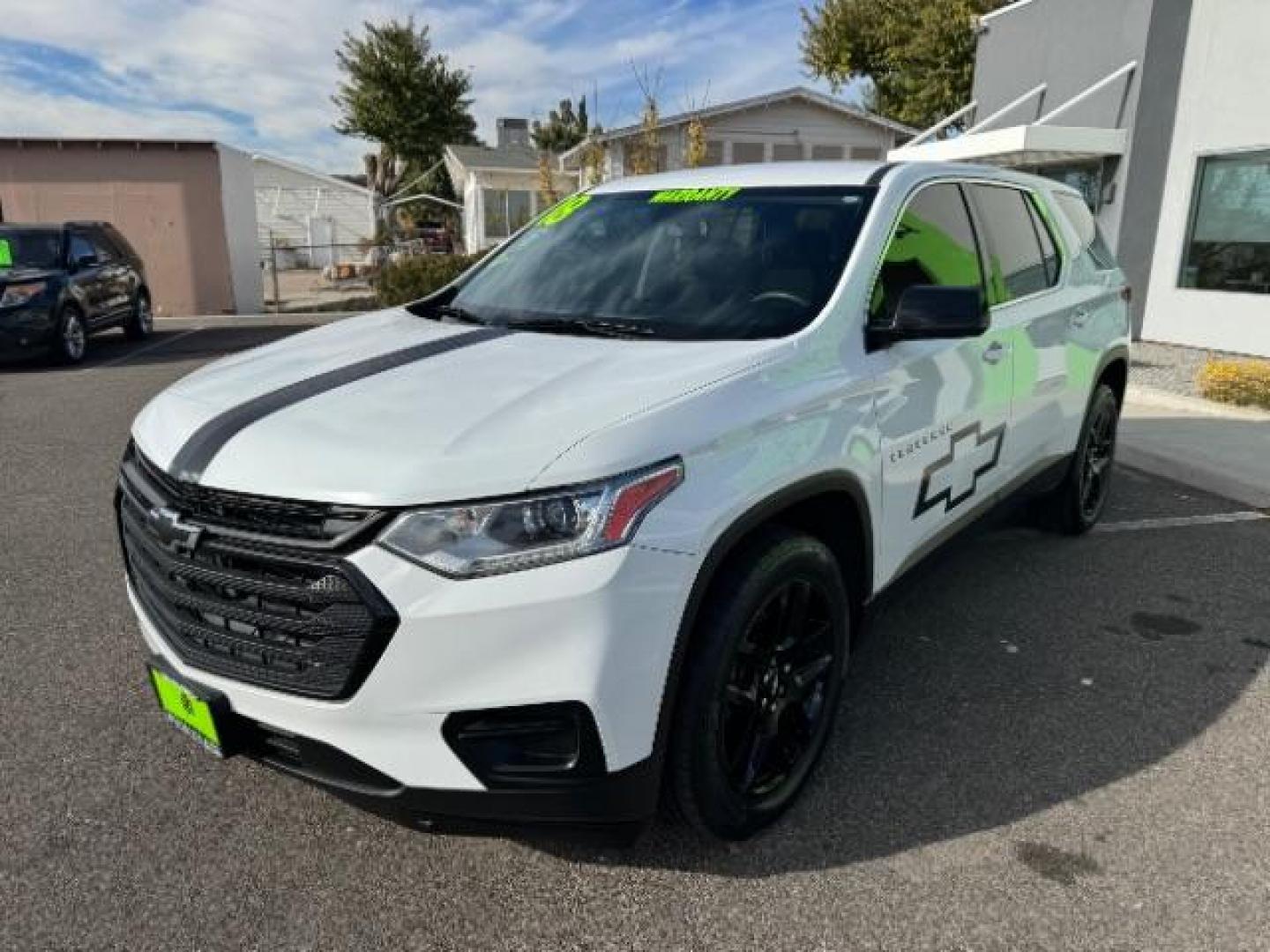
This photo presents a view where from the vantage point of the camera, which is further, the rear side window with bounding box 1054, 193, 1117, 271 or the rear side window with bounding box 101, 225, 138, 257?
the rear side window with bounding box 101, 225, 138, 257

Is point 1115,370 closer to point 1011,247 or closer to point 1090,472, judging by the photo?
point 1090,472

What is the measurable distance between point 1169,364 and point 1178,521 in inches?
256

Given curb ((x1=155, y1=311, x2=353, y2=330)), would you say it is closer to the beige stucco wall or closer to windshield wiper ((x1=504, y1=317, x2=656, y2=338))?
the beige stucco wall

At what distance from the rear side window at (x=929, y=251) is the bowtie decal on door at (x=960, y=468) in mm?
556

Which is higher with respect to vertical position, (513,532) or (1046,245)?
(1046,245)

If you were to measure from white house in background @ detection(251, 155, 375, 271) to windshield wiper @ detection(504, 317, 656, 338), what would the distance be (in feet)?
124

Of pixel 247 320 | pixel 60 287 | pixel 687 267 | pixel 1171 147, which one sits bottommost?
pixel 247 320

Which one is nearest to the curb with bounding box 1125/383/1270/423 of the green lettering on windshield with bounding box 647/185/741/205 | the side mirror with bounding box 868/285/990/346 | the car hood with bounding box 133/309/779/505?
the green lettering on windshield with bounding box 647/185/741/205

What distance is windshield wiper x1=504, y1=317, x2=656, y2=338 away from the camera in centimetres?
285

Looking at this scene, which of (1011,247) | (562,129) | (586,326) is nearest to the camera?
(586,326)

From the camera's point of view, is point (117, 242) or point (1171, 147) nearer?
point (1171, 147)

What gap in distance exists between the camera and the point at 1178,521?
5.47 meters

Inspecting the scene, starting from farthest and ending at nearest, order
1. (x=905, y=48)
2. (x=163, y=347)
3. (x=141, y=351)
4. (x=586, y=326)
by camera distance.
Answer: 1. (x=905, y=48)
2. (x=163, y=347)
3. (x=141, y=351)
4. (x=586, y=326)

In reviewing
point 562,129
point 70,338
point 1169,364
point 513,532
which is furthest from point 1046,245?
point 562,129
